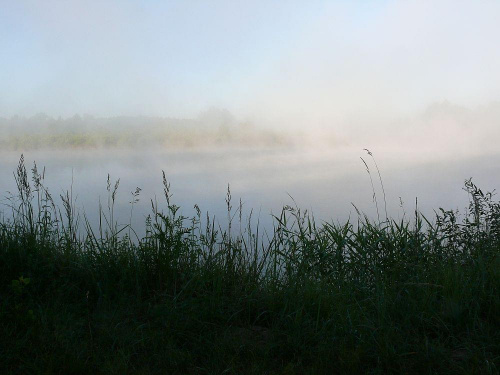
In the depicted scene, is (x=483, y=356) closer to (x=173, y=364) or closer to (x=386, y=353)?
(x=386, y=353)

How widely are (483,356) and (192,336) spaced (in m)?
1.71

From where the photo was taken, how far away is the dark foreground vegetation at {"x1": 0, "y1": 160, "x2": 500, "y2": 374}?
2.65 m

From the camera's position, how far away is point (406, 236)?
4344 mm

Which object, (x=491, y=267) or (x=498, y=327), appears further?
(x=491, y=267)

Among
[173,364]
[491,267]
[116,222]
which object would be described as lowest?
[173,364]

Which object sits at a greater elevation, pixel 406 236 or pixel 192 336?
pixel 406 236

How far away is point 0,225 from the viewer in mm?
4301

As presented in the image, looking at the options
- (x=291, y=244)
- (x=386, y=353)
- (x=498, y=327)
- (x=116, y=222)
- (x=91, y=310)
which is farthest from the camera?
(x=116, y=222)

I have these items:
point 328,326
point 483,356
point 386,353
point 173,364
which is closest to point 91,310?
point 173,364

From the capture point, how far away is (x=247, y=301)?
3252 millimetres

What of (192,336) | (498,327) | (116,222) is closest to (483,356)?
(498,327)

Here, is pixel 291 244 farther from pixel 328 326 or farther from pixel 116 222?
pixel 116 222

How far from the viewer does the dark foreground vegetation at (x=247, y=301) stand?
8.70ft

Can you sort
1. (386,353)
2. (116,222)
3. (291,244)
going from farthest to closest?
(116,222)
(291,244)
(386,353)
